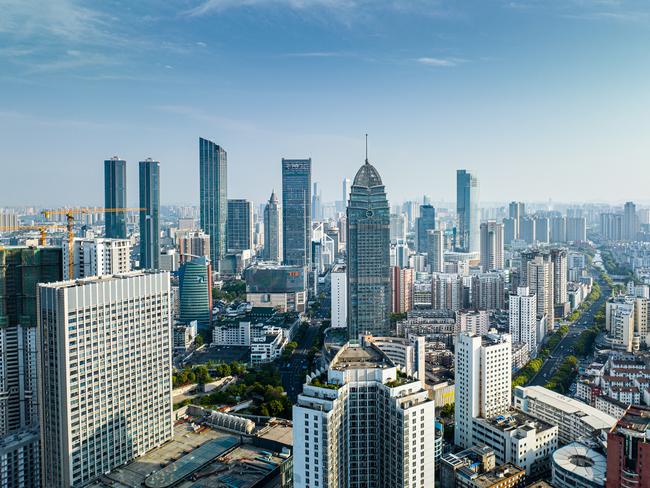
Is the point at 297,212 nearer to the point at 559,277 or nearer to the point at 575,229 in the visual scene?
the point at 559,277

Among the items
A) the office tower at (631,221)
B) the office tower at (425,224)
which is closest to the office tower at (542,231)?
the office tower at (631,221)

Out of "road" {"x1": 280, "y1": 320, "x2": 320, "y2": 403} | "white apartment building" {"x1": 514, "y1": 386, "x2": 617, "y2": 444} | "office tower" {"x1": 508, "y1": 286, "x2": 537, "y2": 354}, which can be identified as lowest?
"road" {"x1": 280, "y1": 320, "x2": 320, "y2": 403}

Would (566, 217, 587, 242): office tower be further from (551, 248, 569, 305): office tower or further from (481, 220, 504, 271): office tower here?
(551, 248, 569, 305): office tower

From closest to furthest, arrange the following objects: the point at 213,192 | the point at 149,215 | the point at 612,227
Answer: the point at 149,215 → the point at 213,192 → the point at 612,227

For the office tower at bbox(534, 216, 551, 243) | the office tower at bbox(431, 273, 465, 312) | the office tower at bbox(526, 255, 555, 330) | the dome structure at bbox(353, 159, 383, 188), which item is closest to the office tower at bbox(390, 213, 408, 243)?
the office tower at bbox(534, 216, 551, 243)

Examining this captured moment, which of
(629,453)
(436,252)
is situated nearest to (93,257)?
(629,453)

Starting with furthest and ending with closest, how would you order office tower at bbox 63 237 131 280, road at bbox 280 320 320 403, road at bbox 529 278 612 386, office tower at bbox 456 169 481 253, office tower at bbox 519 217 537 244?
office tower at bbox 519 217 537 244 < office tower at bbox 456 169 481 253 < road at bbox 529 278 612 386 < road at bbox 280 320 320 403 < office tower at bbox 63 237 131 280
